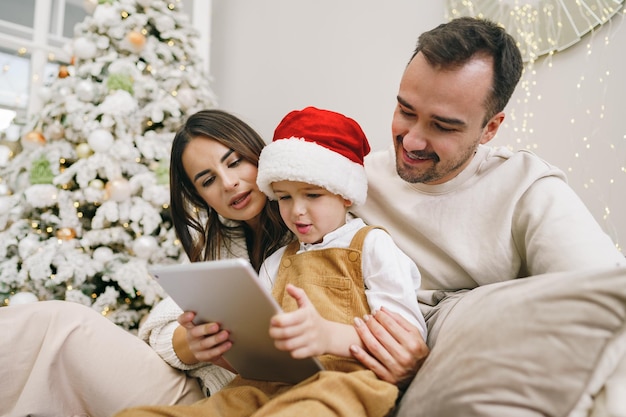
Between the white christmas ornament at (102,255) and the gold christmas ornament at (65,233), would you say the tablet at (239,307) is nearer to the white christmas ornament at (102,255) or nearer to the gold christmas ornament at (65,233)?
the white christmas ornament at (102,255)

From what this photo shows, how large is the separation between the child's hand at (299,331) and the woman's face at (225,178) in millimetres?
560

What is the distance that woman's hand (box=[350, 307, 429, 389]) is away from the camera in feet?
3.06

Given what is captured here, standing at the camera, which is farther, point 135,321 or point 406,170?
point 135,321

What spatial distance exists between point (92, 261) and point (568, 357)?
2241mm

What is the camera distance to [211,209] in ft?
5.15

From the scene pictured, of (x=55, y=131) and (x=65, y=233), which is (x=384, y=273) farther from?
(x=55, y=131)

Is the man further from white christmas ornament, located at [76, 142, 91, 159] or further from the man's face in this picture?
white christmas ornament, located at [76, 142, 91, 159]

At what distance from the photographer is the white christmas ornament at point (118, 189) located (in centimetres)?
240

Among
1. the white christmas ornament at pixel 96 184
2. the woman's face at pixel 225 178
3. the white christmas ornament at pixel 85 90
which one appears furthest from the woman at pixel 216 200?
the white christmas ornament at pixel 85 90

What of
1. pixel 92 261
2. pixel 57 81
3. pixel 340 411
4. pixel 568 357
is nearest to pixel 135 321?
pixel 92 261

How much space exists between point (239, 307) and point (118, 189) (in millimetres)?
1757

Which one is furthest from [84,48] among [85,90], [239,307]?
[239,307]

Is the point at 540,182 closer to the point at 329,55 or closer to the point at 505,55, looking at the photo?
the point at 505,55

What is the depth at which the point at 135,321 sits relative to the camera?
8.20 feet
